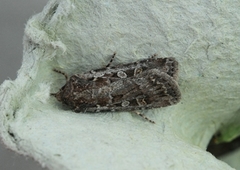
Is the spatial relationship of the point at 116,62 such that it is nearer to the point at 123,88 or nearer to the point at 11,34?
the point at 123,88

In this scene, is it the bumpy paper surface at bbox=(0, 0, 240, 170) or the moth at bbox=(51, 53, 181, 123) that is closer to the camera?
the bumpy paper surface at bbox=(0, 0, 240, 170)

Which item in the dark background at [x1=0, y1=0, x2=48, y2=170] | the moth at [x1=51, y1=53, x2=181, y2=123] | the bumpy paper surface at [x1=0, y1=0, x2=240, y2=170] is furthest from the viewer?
the dark background at [x1=0, y1=0, x2=48, y2=170]

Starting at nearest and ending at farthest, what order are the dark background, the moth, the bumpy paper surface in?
the bumpy paper surface → the moth → the dark background

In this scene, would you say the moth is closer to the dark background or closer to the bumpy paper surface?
the bumpy paper surface

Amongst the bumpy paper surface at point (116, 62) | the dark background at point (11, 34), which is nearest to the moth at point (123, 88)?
the bumpy paper surface at point (116, 62)

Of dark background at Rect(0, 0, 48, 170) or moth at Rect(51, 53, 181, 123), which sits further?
dark background at Rect(0, 0, 48, 170)

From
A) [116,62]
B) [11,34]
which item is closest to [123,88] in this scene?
[116,62]

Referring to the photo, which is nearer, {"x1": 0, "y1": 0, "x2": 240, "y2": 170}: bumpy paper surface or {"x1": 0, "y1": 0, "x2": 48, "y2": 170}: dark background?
{"x1": 0, "y1": 0, "x2": 240, "y2": 170}: bumpy paper surface

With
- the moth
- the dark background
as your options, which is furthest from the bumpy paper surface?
the dark background

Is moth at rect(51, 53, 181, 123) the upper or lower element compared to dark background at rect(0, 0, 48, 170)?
lower
